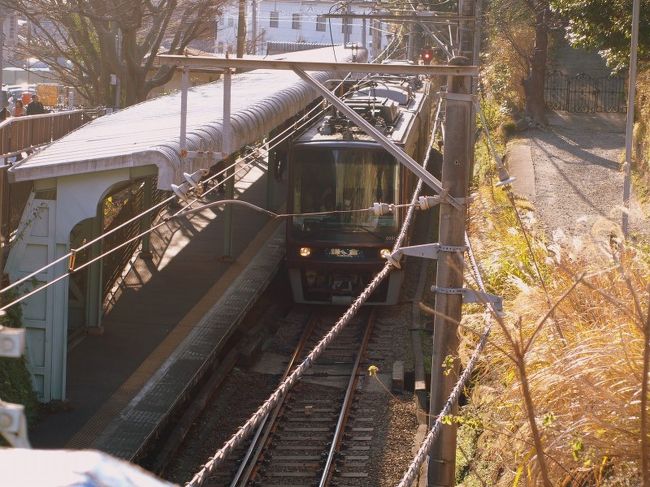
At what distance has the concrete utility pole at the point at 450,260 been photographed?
7.49m

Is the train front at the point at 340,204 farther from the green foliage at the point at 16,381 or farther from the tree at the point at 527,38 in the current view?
the tree at the point at 527,38

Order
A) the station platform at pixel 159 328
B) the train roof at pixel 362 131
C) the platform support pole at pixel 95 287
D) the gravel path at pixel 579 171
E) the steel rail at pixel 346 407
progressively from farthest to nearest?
the gravel path at pixel 579 171, the train roof at pixel 362 131, the platform support pole at pixel 95 287, the station platform at pixel 159 328, the steel rail at pixel 346 407

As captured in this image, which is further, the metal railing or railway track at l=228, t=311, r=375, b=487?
the metal railing

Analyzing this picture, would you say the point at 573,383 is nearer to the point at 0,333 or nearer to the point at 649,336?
the point at 649,336

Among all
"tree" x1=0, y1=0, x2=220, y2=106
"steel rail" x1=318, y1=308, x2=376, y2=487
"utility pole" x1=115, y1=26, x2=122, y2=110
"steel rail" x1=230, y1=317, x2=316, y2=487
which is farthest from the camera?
"utility pole" x1=115, y1=26, x2=122, y2=110

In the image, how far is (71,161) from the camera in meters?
11.6

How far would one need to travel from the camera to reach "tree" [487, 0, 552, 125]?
28656mm

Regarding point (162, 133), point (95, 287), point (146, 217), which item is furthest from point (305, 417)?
point (146, 217)

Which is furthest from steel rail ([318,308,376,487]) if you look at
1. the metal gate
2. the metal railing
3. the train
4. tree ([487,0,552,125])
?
the metal gate

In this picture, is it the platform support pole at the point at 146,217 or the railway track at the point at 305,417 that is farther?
the platform support pole at the point at 146,217

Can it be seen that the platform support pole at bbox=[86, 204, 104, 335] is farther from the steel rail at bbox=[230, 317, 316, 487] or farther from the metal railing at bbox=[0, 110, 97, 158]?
the steel rail at bbox=[230, 317, 316, 487]

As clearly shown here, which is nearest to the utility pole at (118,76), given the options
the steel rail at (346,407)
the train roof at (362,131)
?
the train roof at (362,131)

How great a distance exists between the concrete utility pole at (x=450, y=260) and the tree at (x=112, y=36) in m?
15.5

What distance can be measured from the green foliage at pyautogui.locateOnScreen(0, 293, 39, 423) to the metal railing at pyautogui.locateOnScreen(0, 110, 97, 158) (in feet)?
6.79
